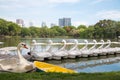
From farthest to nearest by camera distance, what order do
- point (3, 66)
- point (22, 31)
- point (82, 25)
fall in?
1. point (82, 25)
2. point (22, 31)
3. point (3, 66)

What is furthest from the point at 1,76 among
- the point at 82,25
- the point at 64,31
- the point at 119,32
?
the point at 82,25

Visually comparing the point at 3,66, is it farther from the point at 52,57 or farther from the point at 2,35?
the point at 2,35

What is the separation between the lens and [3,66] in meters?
11.8

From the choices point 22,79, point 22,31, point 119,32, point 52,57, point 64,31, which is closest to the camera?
point 22,79

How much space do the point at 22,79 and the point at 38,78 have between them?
0.51 meters

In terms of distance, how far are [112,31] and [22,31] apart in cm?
4380

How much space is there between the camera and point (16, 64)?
38.7 ft

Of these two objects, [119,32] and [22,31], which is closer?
[119,32]

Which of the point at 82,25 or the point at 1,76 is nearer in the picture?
the point at 1,76

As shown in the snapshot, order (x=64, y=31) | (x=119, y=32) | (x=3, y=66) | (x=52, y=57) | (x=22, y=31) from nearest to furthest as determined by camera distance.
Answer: (x=3, y=66) < (x=52, y=57) < (x=119, y=32) < (x=22, y=31) < (x=64, y=31)

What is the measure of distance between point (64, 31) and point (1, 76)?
13818 centimetres

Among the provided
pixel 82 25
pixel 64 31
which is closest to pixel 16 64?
pixel 64 31

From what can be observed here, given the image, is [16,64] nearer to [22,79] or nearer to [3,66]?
[3,66]

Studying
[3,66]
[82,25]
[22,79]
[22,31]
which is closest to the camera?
[22,79]
